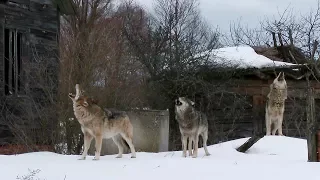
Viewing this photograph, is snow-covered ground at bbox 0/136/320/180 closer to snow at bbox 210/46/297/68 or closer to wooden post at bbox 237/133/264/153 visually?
wooden post at bbox 237/133/264/153

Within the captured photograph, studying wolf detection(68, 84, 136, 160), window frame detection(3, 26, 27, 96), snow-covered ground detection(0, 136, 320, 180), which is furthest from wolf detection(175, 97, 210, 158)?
window frame detection(3, 26, 27, 96)

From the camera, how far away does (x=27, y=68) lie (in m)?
12.7

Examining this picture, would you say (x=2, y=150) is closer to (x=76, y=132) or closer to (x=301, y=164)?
(x=76, y=132)

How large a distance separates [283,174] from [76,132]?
18.7 ft

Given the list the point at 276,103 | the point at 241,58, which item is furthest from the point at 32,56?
the point at 241,58

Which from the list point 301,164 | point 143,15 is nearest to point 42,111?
point 301,164

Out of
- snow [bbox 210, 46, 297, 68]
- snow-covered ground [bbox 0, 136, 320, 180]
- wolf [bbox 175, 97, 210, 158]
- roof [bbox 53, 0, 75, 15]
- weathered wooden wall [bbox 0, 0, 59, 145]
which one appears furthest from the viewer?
snow [bbox 210, 46, 297, 68]

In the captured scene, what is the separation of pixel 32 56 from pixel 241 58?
8610mm

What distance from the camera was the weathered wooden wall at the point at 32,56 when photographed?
12211 mm

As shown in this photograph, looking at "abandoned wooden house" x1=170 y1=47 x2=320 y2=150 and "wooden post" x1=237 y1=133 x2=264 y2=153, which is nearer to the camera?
"wooden post" x1=237 y1=133 x2=264 y2=153

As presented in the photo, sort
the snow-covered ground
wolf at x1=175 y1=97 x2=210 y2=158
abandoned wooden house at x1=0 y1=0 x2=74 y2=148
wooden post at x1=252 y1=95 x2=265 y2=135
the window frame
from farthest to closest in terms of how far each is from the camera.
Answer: wooden post at x1=252 y1=95 x2=265 y2=135, the window frame, abandoned wooden house at x1=0 y1=0 x2=74 y2=148, wolf at x1=175 y1=97 x2=210 y2=158, the snow-covered ground

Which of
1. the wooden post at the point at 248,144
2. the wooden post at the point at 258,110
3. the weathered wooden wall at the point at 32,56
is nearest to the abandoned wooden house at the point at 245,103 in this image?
the wooden post at the point at 258,110

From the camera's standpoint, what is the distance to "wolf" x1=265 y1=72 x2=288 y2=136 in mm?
13766

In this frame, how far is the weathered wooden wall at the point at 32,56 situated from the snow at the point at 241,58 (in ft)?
23.4
